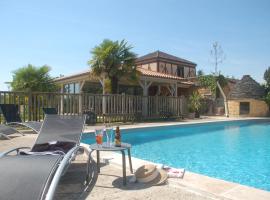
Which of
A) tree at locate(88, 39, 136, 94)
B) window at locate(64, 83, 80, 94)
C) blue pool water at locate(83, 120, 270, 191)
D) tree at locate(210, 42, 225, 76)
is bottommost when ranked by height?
blue pool water at locate(83, 120, 270, 191)

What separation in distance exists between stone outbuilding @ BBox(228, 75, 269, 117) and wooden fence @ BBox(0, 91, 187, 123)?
7.59 meters

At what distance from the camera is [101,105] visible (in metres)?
14.9

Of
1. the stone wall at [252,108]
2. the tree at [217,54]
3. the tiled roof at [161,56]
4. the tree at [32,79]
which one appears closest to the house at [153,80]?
the tiled roof at [161,56]

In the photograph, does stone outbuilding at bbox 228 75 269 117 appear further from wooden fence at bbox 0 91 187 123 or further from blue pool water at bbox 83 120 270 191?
blue pool water at bbox 83 120 270 191

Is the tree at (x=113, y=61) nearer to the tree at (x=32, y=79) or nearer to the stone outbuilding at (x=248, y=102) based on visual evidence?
the tree at (x=32, y=79)

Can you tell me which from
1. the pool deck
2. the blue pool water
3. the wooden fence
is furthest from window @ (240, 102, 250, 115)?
the pool deck

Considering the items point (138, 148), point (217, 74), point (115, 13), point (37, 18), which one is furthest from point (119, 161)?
point (217, 74)

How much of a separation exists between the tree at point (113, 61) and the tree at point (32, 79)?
920 centimetres

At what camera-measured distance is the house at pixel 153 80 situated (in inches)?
762

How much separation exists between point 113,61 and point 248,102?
15.1 metres

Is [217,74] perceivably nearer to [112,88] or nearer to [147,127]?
[112,88]

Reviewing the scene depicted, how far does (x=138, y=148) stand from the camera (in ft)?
30.7

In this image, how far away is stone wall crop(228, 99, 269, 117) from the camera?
2491 centimetres

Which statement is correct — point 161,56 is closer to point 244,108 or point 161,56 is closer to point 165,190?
point 244,108
